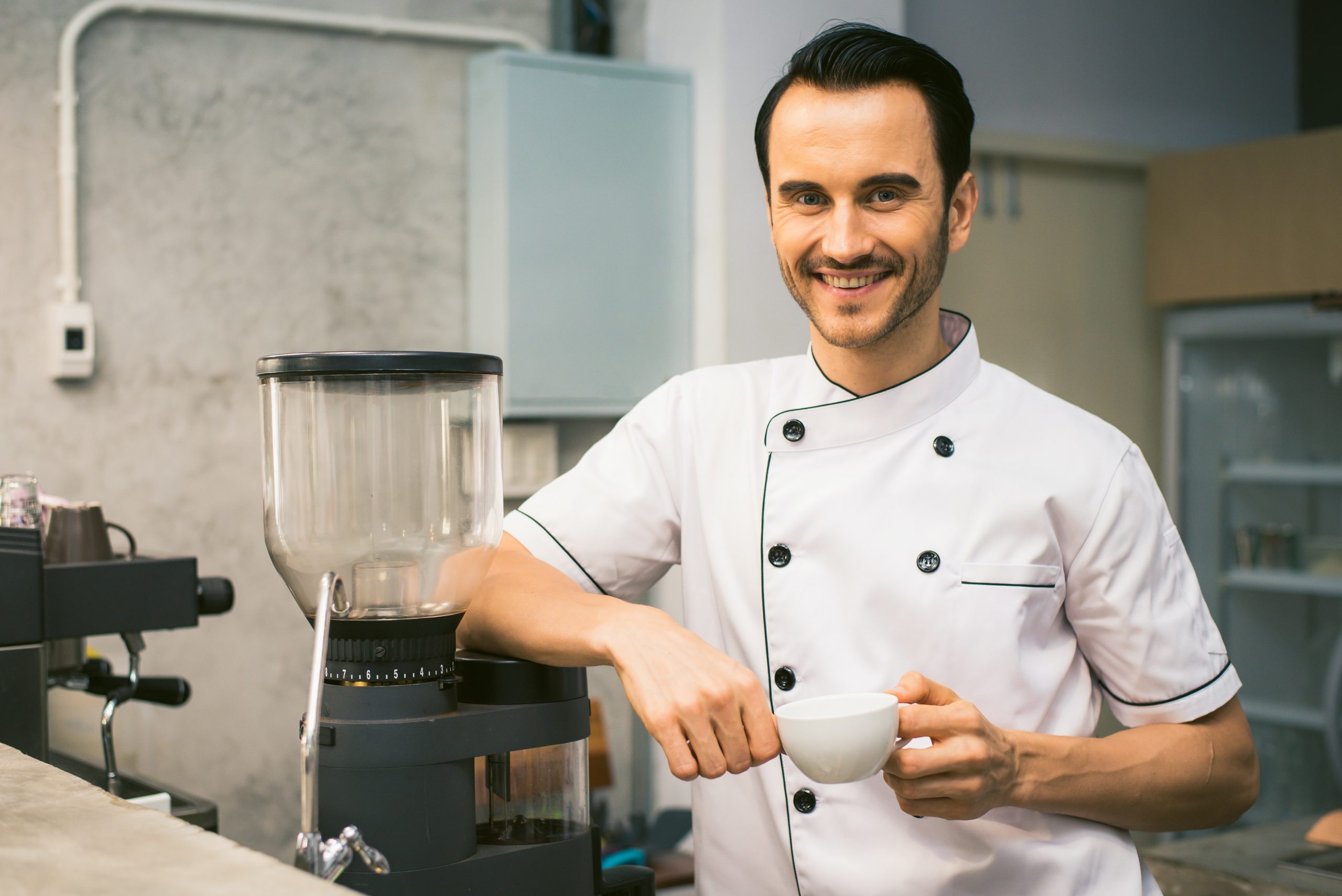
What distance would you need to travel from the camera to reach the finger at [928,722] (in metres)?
0.98

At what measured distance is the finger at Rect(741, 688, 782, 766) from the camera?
93cm

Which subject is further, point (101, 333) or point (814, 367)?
point (101, 333)

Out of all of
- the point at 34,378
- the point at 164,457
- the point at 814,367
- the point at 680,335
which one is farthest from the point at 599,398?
the point at 814,367

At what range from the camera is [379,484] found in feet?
3.24

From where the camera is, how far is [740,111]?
9.16 feet

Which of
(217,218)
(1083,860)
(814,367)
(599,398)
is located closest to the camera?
(1083,860)

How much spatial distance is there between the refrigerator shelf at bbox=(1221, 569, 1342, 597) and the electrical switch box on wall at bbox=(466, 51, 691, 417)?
1.70 meters

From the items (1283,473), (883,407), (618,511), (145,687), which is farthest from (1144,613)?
(1283,473)

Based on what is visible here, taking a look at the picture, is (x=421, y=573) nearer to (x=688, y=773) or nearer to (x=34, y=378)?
(x=688, y=773)

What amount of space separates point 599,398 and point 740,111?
27.1 inches

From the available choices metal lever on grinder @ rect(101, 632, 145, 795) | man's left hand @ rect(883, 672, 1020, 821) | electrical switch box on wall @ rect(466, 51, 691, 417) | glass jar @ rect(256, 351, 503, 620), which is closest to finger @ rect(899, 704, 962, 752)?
man's left hand @ rect(883, 672, 1020, 821)

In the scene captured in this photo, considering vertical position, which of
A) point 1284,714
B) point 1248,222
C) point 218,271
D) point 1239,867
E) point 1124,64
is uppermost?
point 1124,64

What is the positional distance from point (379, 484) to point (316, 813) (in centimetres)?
28

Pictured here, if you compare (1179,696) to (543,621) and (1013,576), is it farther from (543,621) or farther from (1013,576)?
(543,621)
